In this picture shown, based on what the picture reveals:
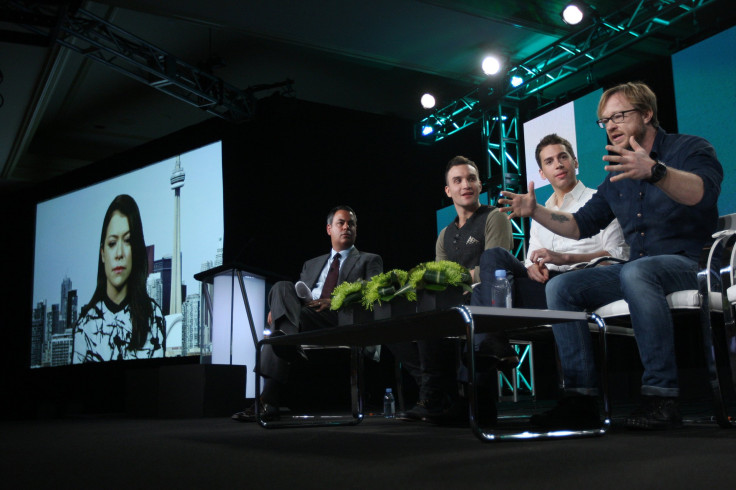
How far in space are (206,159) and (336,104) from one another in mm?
1994

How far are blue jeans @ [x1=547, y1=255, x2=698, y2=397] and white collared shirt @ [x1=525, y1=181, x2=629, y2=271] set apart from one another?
1.16ft

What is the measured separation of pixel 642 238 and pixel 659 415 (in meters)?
0.58

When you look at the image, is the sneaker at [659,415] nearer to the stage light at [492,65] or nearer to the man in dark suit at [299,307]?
the man in dark suit at [299,307]

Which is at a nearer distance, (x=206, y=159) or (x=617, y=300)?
(x=617, y=300)

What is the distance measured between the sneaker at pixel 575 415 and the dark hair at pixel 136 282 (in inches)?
200

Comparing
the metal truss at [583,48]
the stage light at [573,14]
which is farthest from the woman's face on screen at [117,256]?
the stage light at [573,14]

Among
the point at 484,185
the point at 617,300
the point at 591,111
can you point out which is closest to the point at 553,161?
the point at 617,300

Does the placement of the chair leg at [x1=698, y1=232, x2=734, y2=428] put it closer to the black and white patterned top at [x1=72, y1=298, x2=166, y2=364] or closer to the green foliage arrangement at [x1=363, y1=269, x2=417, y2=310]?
the green foliage arrangement at [x1=363, y1=269, x2=417, y2=310]

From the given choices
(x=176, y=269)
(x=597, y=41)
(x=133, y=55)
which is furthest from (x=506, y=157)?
(x=133, y=55)

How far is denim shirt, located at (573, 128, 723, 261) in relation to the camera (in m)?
2.09

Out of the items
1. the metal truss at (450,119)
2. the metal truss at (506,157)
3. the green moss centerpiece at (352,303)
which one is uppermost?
the metal truss at (450,119)

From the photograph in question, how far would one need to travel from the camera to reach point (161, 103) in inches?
291

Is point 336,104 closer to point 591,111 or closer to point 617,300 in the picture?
point 591,111

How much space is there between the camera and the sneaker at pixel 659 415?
1.90m
